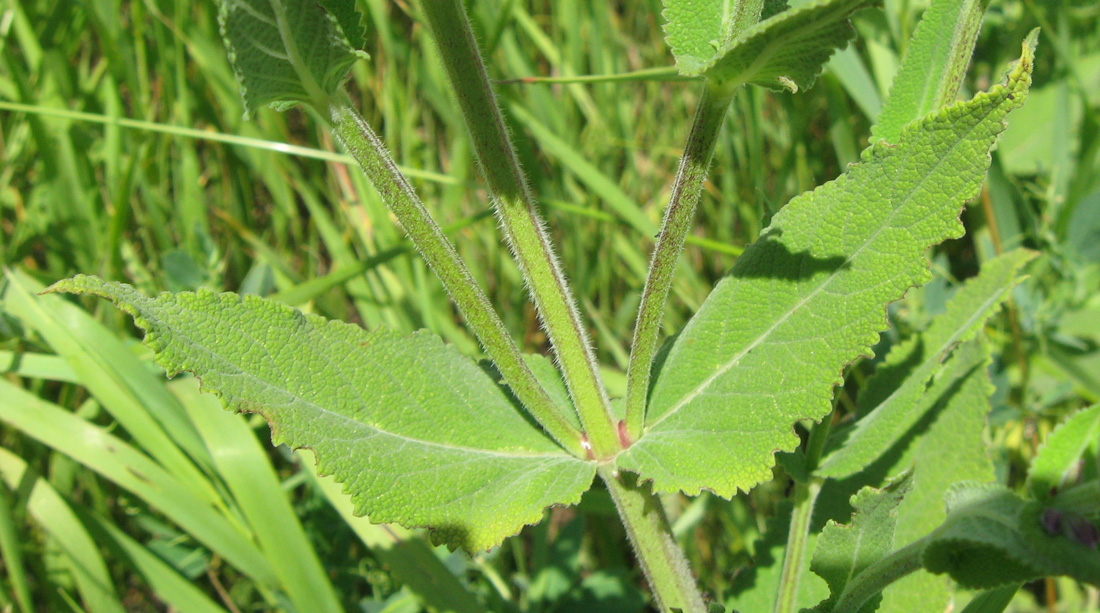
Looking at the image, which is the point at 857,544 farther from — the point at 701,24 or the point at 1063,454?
the point at 701,24

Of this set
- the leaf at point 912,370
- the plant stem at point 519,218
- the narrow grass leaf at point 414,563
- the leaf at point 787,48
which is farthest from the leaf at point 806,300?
the narrow grass leaf at point 414,563

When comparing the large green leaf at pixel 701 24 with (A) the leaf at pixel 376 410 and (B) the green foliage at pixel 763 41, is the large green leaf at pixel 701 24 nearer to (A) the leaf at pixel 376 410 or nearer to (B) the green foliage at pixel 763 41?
(B) the green foliage at pixel 763 41

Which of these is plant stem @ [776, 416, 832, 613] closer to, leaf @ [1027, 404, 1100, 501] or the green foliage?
leaf @ [1027, 404, 1100, 501]

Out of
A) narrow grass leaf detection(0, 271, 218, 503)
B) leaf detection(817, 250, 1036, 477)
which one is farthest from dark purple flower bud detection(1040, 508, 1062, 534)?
narrow grass leaf detection(0, 271, 218, 503)

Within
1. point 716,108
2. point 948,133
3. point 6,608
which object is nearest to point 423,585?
point 6,608

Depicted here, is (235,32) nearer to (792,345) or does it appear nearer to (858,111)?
(792,345)
